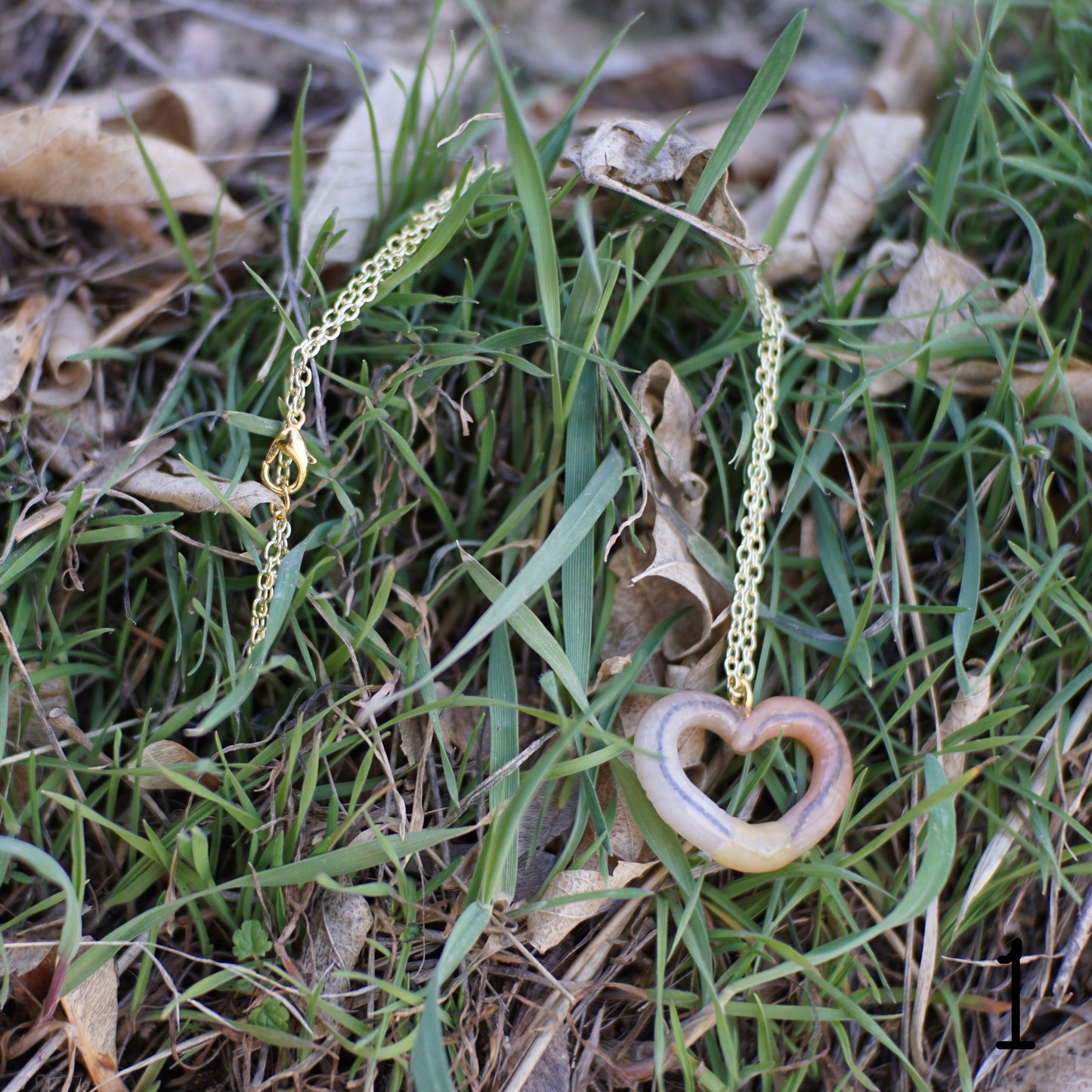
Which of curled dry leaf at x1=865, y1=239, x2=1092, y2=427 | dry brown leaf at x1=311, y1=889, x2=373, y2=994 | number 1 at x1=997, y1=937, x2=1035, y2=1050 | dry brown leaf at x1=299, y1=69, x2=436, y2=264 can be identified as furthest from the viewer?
dry brown leaf at x1=299, y1=69, x2=436, y2=264

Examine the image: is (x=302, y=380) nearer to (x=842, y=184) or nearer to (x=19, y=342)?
(x=19, y=342)

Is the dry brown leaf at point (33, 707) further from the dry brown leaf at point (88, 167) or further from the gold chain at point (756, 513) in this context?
the gold chain at point (756, 513)

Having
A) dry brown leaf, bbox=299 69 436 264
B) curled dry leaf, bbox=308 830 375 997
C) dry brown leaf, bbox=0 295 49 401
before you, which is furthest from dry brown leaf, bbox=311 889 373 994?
dry brown leaf, bbox=299 69 436 264

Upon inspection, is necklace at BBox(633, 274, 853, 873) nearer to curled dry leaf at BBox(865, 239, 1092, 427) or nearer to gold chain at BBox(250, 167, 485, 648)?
curled dry leaf at BBox(865, 239, 1092, 427)

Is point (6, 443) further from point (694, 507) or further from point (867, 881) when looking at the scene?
point (867, 881)

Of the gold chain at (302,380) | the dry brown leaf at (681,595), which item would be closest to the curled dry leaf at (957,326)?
the dry brown leaf at (681,595)

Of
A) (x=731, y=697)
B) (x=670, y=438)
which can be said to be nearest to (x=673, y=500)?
(x=670, y=438)
